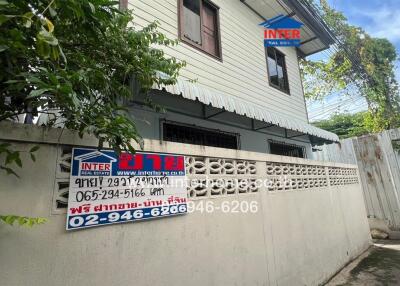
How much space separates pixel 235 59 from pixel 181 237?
4.65 meters

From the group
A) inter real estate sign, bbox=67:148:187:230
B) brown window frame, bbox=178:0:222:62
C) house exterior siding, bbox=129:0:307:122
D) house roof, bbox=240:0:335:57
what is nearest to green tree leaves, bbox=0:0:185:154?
inter real estate sign, bbox=67:148:187:230

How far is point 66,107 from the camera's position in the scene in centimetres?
147

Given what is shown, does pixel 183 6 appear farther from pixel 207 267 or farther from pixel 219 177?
pixel 207 267

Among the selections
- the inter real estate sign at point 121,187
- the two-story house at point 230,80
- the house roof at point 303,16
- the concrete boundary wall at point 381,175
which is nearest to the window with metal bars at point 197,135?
the two-story house at point 230,80

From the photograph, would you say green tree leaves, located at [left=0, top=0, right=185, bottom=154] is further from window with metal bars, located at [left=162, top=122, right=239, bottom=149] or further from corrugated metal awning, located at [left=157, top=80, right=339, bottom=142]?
window with metal bars, located at [left=162, top=122, right=239, bottom=149]

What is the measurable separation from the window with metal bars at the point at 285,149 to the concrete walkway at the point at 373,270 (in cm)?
294

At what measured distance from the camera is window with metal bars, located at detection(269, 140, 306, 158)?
6.59 meters

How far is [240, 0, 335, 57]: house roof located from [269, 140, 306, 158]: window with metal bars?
12.0 feet

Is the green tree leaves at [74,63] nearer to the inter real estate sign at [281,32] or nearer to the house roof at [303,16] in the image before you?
the house roof at [303,16]

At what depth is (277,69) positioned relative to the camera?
25.4ft

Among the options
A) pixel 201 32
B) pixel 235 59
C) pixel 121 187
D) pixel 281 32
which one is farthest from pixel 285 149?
pixel 121 187

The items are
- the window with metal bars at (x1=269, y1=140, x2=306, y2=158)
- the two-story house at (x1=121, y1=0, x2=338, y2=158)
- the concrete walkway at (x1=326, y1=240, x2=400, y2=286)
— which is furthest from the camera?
the window with metal bars at (x1=269, y1=140, x2=306, y2=158)

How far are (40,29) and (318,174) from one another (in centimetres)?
532

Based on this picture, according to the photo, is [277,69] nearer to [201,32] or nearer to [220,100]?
[201,32]
